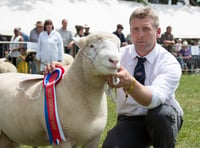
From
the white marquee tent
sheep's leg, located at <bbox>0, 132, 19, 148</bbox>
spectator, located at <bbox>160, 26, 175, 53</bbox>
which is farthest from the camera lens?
the white marquee tent

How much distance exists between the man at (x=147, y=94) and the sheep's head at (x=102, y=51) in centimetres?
16

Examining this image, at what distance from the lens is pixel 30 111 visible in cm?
364

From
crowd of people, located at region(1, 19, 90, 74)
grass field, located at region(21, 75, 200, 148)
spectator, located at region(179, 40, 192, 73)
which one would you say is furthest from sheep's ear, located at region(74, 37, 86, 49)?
spectator, located at region(179, 40, 192, 73)

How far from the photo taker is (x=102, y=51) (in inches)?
123

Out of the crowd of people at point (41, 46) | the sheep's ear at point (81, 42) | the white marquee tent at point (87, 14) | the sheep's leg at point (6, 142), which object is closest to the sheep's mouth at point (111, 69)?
the sheep's ear at point (81, 42)

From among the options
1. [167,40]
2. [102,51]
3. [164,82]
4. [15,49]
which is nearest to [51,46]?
[15,49]

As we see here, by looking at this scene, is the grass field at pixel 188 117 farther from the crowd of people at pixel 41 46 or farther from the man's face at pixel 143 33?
the crowd of people at pixel 41 46

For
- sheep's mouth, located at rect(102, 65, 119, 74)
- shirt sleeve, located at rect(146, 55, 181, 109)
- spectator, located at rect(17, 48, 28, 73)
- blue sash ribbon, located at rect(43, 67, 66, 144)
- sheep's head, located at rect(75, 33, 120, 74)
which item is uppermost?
sheep's head, located at rect(75, 33, 120, 74)

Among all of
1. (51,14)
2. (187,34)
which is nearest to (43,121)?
(51,14)

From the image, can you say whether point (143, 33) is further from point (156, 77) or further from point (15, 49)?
point (15, 49)

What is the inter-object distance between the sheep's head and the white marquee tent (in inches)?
445

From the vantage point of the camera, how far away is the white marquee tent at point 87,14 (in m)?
15.5

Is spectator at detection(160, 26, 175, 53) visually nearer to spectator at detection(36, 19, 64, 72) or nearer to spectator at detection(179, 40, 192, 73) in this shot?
spectator at detection(179, 40, 192, 73)

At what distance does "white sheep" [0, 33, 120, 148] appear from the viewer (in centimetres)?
331
